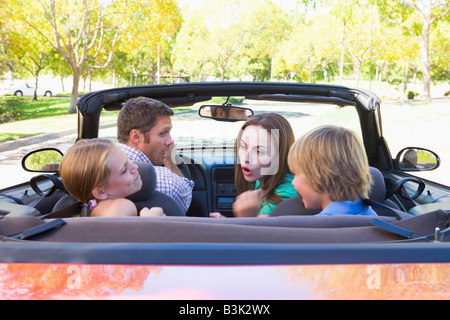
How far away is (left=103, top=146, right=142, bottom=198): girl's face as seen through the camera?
2.16m

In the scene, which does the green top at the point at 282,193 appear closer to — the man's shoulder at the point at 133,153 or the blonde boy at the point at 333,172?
the blonde boy at the point at 333,172

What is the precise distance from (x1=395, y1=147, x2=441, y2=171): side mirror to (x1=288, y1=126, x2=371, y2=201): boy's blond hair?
1.59 m

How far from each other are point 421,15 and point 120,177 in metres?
26.7

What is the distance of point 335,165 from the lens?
2.05m

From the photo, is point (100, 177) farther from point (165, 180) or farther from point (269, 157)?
point (269, 157)

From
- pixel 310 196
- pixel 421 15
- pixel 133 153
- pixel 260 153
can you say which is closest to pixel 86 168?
pixel 133 153

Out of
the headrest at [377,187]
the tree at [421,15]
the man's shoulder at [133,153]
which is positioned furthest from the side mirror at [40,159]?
the tree at [421,15]

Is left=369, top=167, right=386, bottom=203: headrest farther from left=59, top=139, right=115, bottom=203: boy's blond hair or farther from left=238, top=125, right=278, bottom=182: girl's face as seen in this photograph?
left=59, top=139, right=115, bottom=203: boy's blond hair

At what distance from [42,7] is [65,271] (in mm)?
21999

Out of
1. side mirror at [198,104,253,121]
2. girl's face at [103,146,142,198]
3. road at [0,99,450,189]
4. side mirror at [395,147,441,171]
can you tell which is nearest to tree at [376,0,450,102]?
road at [0,99,450,189]

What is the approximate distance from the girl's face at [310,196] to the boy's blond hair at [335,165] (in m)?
0.02

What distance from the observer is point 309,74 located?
6669 centimetres

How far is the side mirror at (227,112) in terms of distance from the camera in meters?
3.64
